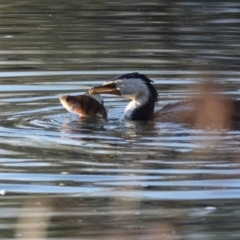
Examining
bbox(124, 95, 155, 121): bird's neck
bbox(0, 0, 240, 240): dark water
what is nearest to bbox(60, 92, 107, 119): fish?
bbox(0, 0, 240, 240): dark water

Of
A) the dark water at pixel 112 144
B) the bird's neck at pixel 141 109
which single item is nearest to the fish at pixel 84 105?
the dark water at pixel 112 144

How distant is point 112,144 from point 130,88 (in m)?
2.05

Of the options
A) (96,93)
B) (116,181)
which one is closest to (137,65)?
(96,93)

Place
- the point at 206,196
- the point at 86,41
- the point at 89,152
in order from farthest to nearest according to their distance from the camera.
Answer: the point at 86,41, the point at 89,152, the point at 206,196

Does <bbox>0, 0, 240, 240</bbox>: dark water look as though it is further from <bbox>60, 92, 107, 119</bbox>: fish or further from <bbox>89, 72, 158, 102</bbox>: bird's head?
<bbox>89, 72, 158, 102</bbox>: bird's head

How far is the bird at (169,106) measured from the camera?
1093cm

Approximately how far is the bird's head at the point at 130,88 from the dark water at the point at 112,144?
0.33 meters

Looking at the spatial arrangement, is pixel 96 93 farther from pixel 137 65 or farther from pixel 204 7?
pixel 204 7

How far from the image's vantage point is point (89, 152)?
9703mm

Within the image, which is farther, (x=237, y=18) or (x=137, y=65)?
(x=237, y=18)

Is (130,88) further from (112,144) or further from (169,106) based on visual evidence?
(112,144)

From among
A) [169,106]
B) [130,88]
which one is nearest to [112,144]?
[169,106]

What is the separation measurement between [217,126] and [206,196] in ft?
9.48

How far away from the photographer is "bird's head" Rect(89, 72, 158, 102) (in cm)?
1193
